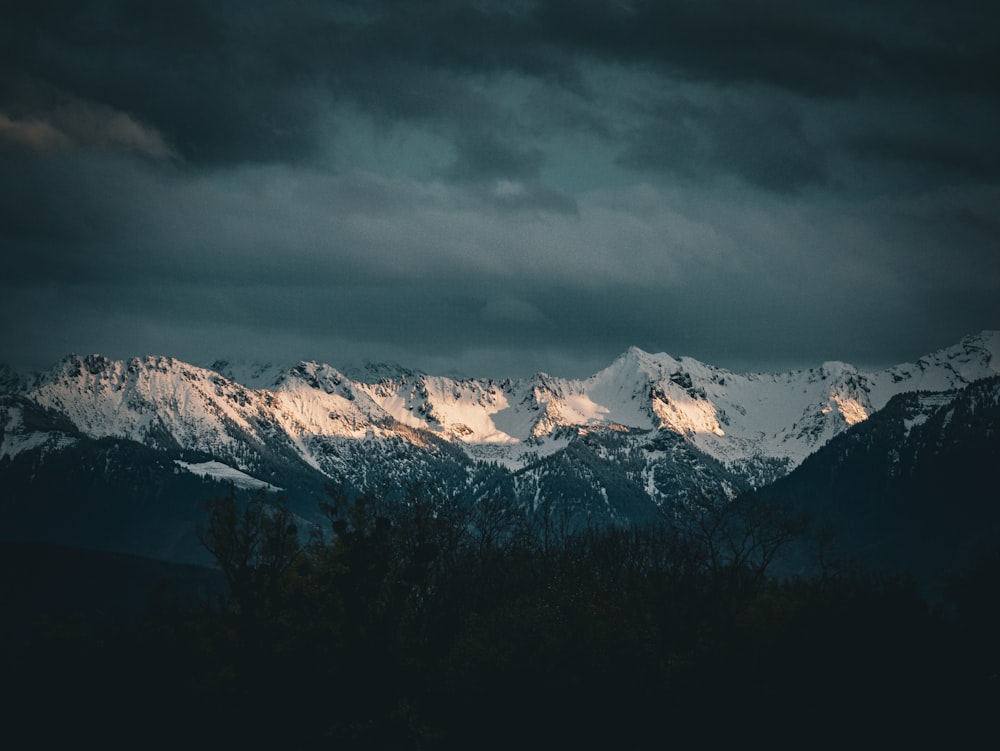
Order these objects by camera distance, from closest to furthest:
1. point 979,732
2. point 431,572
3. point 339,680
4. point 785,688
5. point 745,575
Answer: point 979,732 < point 785,688 < point 339,680 < point 431,572 < point 745,575

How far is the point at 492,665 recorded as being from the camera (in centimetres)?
9400

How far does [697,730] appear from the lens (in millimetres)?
88750

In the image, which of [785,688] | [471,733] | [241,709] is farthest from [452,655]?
[785,688]

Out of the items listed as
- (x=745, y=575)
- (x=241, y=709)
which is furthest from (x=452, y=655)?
(x=745, y=575)

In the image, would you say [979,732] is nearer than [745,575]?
Yes

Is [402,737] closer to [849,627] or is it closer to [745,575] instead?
[849,627]

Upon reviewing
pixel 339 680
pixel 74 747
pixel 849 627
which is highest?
pixel 849 627

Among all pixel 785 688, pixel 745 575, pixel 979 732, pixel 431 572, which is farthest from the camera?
pixel 745 575

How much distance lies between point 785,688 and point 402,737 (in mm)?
32050

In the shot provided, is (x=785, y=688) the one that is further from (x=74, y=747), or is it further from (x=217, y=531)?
(x=74, y=747)

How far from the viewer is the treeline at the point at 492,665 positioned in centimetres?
8331

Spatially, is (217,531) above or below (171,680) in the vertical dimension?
above

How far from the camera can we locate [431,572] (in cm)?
11856

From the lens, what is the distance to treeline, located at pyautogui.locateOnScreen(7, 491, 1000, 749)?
273 feet
